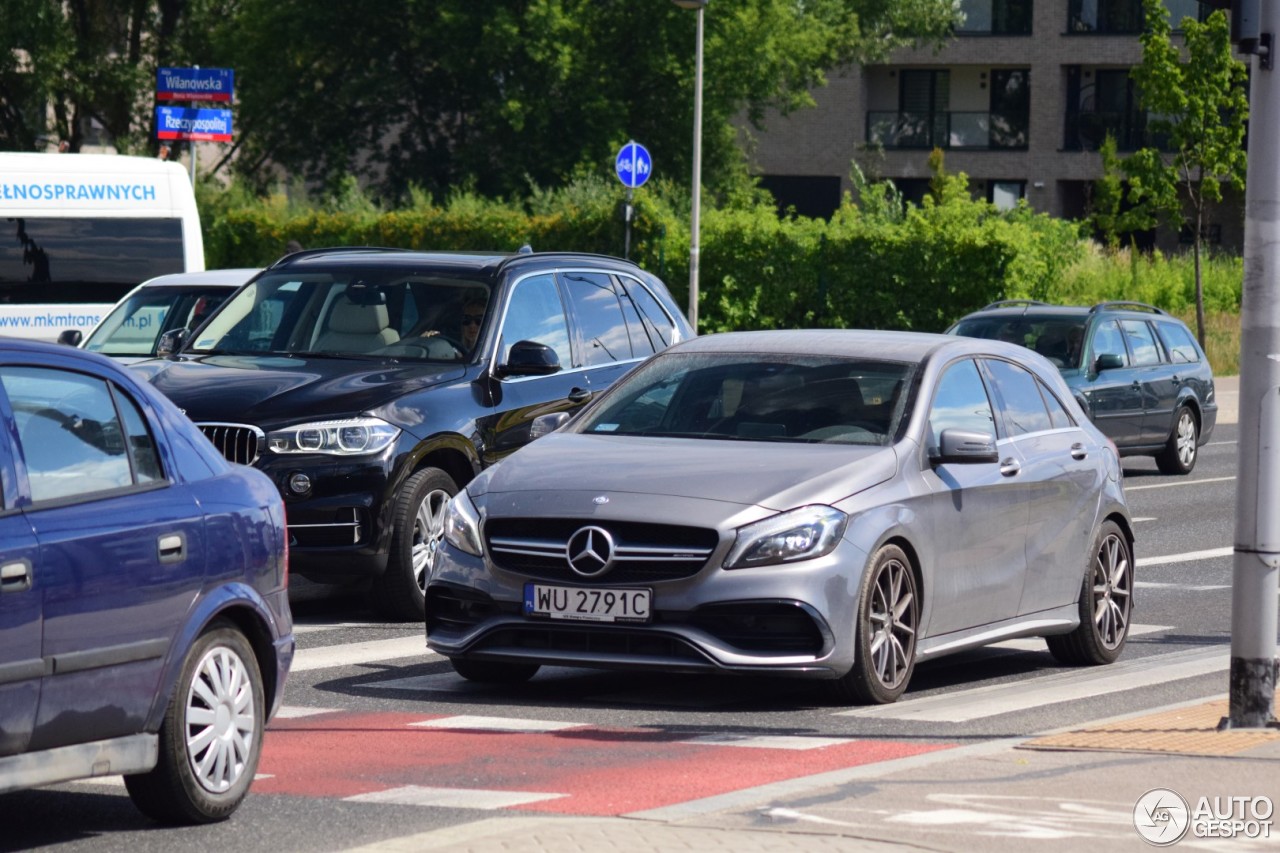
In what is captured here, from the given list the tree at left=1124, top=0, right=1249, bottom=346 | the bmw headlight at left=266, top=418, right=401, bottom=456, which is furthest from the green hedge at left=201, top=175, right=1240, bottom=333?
the bmw headlight at left=266, top=418, right=401, bottom=456

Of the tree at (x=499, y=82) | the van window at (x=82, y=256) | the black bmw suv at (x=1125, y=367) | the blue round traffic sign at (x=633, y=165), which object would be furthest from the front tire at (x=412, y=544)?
the tree at (x=499, y=82)

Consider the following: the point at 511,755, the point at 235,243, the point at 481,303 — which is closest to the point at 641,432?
the point at 511,755

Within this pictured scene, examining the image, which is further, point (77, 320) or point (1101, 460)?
point (77, 320)

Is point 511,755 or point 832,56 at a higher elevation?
point 832,56

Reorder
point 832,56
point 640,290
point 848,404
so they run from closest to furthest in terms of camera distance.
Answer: point 848,404 < point 640,290 < point 832,56

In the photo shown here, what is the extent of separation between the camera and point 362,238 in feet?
135

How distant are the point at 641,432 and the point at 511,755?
2.35m

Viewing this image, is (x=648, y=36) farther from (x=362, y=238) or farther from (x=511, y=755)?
(x=511, y=755)

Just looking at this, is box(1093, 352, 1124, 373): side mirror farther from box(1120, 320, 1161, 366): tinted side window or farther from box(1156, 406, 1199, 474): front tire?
box(1156, 406, 1199, 474): front tire

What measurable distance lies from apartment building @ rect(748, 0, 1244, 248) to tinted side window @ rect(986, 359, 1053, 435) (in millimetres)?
49192

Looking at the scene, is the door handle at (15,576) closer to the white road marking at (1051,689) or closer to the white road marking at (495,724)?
the white road marking at (495,724)

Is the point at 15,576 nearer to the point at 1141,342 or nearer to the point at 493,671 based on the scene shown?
the point at 493,671

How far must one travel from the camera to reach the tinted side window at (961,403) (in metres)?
9.76

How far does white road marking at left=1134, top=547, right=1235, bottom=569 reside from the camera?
51.2ft
